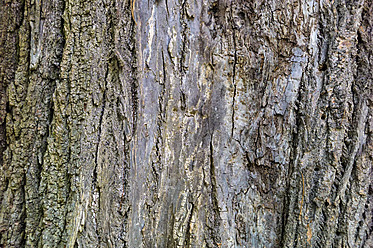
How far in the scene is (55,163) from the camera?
114 centimetres

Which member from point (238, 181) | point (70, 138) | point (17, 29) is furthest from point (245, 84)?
point (17, 29)

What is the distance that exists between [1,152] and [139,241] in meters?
0.78

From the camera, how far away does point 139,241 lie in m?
1.13

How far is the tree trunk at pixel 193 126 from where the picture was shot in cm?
111

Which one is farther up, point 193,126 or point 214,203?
point 193,126

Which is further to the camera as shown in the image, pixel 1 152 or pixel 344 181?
pixel 1 152

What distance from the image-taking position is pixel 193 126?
45.3 inches

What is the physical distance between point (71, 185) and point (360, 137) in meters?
1.29

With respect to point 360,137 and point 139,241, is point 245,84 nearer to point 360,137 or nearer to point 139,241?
point 360,137

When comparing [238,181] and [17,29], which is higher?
[17,29]

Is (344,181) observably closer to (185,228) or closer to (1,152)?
(185,228)

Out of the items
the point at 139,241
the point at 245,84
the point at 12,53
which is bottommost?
the point at 139,241

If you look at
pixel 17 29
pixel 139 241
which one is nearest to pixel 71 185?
pixel 139 241

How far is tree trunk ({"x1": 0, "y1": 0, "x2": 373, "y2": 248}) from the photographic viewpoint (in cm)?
111
